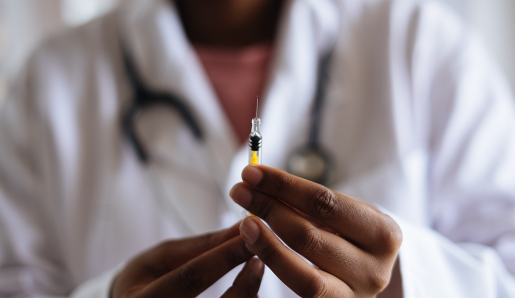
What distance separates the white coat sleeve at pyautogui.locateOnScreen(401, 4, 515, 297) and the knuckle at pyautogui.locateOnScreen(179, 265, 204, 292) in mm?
342

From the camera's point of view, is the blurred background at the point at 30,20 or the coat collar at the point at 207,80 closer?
the coat collar at the point at 207,80

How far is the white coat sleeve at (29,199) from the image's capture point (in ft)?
1.90

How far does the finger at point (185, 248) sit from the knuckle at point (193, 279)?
40mm

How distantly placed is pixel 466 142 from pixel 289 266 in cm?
44

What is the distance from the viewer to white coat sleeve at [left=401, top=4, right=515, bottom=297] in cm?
51

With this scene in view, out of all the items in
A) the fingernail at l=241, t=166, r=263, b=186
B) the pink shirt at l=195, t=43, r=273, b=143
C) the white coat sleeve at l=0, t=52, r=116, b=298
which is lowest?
the white coat sleeve at l=0, t=52, r=116, b=298

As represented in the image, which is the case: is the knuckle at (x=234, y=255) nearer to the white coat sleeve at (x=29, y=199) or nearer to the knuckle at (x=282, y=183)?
the knuckle at (x=282, y=183)

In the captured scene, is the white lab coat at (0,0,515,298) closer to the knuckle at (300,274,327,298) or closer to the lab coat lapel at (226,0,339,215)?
the lab coat lapel at (226,0,339,215)

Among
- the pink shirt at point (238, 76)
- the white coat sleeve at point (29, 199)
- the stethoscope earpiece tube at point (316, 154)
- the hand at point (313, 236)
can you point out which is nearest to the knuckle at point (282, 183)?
the hand at point (313, 236)

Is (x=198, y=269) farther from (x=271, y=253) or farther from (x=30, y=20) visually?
(x=30, y=20)

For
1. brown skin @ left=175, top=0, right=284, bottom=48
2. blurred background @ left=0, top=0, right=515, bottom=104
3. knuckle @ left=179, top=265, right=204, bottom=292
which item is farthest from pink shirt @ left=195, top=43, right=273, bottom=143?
blurred background @ left=0, top=0, right=515, bottom=104

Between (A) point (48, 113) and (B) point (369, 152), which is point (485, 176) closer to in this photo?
(B) point (369, 152)

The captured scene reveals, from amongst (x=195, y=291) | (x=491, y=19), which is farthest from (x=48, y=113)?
(x=491, y=19)

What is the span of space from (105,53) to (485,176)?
674 millimetres
